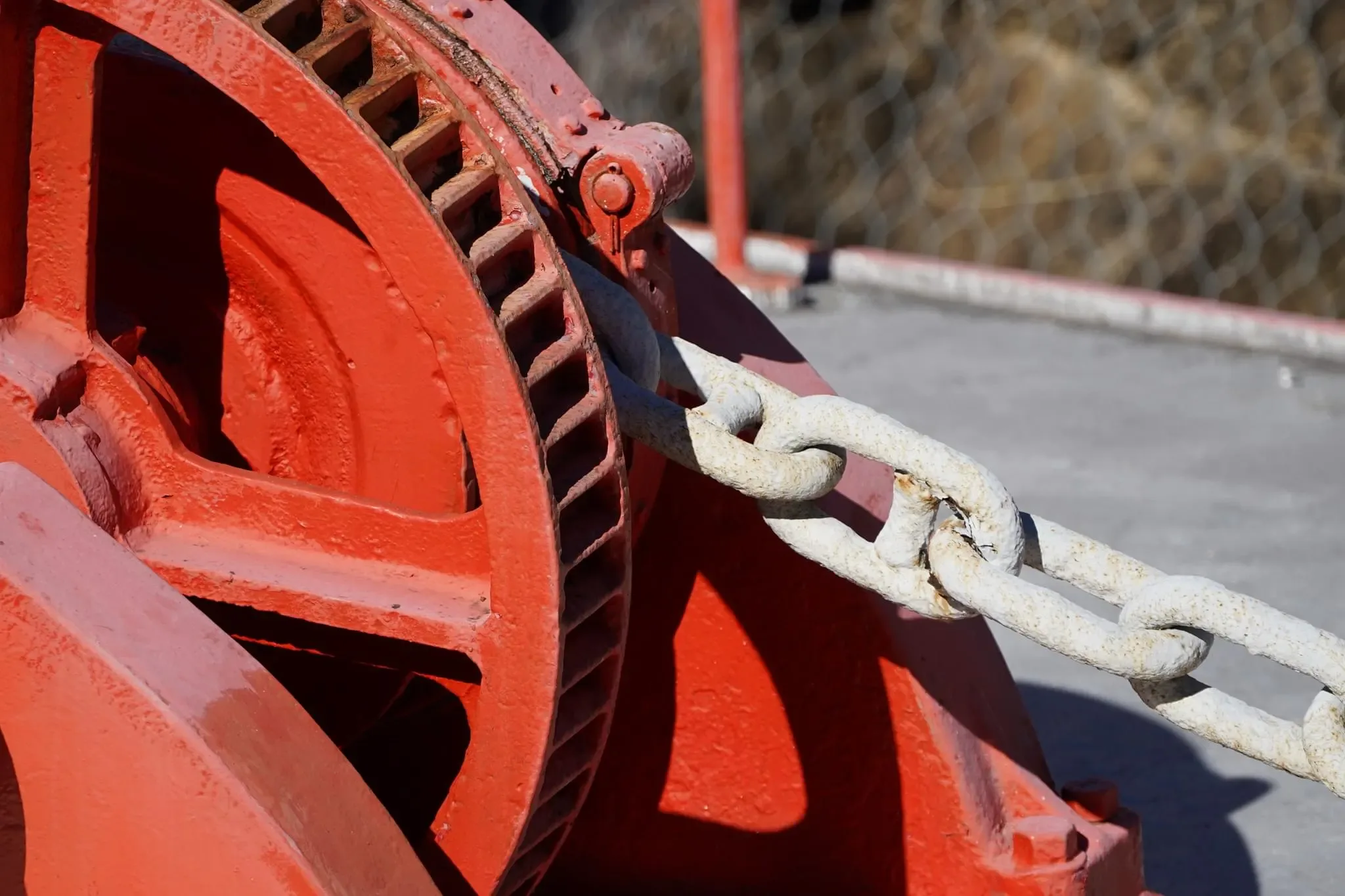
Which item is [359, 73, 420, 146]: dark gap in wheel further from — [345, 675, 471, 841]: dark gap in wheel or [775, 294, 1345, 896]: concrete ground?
[775, 294, 1345, 896]: concrete ground

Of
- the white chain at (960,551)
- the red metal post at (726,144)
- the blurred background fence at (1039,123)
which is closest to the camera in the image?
the white chain at (960,551)

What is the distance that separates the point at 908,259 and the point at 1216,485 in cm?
118

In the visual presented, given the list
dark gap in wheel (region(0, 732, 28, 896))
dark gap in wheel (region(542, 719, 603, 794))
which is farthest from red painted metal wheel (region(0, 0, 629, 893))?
dark gap in wheel (region(0, 732, 28, 896))

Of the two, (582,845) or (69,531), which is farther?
(582,845)

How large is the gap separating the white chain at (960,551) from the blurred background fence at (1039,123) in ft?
13.5

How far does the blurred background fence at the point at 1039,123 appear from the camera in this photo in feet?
16.6

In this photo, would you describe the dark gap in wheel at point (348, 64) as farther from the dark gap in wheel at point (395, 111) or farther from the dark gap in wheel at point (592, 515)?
the dark gap in wheel at point (592, 515)

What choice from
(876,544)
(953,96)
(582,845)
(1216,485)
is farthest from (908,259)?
(876,544)

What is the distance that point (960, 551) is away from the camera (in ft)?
3.74

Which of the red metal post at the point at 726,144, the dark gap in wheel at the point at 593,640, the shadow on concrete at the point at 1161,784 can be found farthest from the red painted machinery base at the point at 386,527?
the red metal post at the point at 726,144

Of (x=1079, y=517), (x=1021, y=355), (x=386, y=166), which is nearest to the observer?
(x=386, y=166)

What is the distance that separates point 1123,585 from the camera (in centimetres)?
113

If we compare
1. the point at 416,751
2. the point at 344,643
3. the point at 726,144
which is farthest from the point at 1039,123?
the point at 344,643

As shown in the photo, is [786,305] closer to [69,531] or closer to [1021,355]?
[1021,355]
